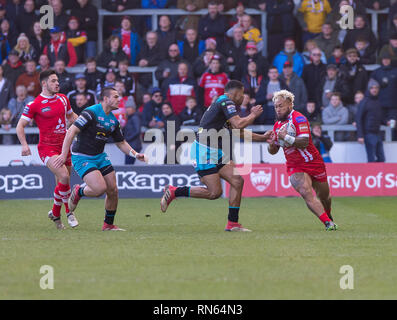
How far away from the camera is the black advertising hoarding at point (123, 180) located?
1916cm

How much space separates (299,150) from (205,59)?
8893mm

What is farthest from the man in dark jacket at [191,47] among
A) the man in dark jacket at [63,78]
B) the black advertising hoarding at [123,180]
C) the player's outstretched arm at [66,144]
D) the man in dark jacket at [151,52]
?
the player's outstretched arm at [66,144]

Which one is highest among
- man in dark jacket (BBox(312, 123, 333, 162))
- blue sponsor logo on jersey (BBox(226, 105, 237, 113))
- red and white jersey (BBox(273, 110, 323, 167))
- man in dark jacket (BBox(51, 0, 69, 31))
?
man in dark jacket (BBox(51, 0, 69, 31))

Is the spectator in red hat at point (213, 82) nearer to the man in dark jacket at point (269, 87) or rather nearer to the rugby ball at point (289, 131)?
the man in dark jacket at point (269, 87)

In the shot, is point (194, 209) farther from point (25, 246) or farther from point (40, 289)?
point (40, 289)

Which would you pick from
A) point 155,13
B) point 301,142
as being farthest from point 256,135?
point 155,13

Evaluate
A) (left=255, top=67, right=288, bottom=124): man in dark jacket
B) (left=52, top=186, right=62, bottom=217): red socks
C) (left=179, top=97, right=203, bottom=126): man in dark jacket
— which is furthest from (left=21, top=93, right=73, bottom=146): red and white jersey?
(left=255, top=67, right=288, bottom=124): man in dark jacket

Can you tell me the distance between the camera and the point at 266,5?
22422 mm

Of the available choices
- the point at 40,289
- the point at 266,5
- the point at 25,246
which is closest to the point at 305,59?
the point at 266,5

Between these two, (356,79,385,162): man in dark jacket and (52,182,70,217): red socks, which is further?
(356,79,385,162): man in dark jacket

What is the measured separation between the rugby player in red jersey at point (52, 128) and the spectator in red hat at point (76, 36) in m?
9.24

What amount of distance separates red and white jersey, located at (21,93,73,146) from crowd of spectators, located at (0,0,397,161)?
722cm

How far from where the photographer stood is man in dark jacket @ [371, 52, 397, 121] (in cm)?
2102

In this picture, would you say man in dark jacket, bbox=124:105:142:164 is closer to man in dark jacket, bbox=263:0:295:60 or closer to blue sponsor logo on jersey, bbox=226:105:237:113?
man in dark jacket, bbox=263:0:295:60
